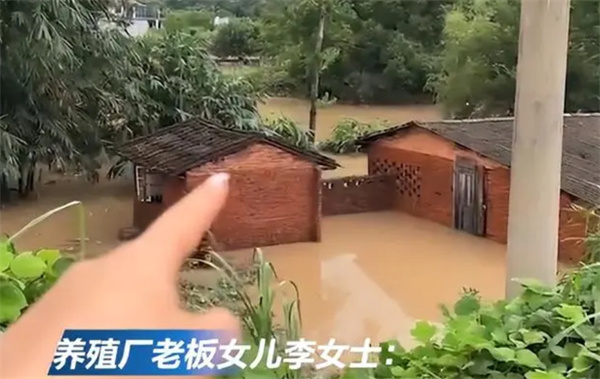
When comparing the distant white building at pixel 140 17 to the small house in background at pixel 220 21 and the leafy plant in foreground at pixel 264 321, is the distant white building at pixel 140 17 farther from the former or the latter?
the leafy plant in foreground at pixel 264 321

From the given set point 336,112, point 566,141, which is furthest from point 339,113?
point 566,141

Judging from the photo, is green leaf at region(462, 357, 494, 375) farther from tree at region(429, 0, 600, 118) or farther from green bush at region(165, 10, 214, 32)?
tree at region(429, 0, 600, 118)

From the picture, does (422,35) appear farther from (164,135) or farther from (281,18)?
(164,135)

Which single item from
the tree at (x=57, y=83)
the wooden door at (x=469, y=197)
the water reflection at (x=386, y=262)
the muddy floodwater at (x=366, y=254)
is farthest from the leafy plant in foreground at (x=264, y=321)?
the wooden door at (x=469, y=197)

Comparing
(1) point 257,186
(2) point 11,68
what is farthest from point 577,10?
(2) point 11,68

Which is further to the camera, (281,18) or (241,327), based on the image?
(281,18)

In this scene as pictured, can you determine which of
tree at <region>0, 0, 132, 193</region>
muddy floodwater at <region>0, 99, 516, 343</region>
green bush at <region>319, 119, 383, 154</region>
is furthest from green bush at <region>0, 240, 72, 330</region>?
green bush at <region>319, 119, 383, 154</region>

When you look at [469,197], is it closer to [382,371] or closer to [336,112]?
[336,112]
